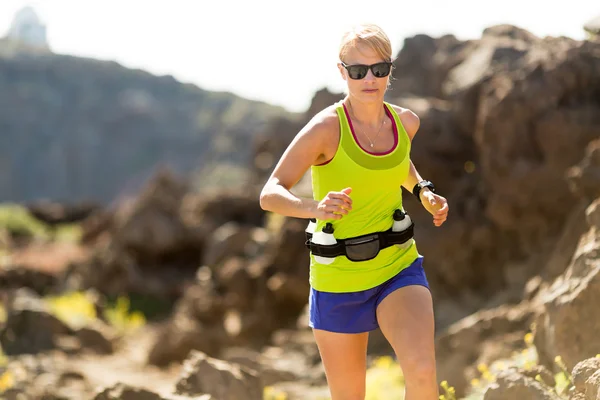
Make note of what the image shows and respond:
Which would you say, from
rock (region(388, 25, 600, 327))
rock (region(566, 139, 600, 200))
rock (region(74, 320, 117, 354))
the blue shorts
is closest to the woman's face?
the blue shorts

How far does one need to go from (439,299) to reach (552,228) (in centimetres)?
204

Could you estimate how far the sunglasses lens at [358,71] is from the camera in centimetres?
378

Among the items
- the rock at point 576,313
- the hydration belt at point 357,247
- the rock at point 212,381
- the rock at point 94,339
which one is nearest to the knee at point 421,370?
the hydration belt at point 357,247

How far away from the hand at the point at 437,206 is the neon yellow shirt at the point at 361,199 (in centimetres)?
16

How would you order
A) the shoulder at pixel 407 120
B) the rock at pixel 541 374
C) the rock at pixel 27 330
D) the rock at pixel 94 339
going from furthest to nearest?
the rock at pixel 94 339 → the rock at pixel 27 330 → the rock at pixel 541 374 → the shoulder at pixel 407 120

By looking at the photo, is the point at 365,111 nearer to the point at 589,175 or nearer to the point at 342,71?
the point at 342,71

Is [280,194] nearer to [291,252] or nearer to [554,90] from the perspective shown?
[554,90]

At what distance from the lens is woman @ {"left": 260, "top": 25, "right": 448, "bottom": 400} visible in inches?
147

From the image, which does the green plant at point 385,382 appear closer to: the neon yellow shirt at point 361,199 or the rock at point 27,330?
the neon yellow shirt at point 361,199

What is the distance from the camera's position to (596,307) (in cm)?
511

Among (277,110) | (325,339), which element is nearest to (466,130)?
(325,339)

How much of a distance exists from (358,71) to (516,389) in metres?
1.92

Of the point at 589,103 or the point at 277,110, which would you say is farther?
the point at 277,110

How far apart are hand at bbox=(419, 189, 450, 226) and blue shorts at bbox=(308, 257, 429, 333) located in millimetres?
235
